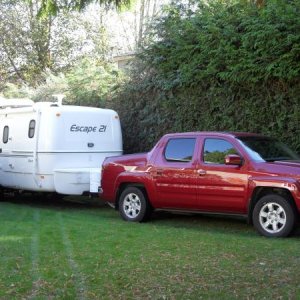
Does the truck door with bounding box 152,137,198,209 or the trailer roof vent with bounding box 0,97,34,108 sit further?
the trailer roof vent with bounding box 0,97,34,108

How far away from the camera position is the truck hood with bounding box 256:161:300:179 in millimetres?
8570

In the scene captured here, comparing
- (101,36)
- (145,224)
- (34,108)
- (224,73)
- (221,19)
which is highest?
(101,36)

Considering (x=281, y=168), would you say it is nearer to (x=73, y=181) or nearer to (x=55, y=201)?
(x=73, y=181)

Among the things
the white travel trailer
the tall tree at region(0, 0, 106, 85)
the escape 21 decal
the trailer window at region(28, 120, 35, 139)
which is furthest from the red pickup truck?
the tall tree at region(0, 0, 106, 85)

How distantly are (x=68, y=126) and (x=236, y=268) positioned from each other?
7661 millimetres

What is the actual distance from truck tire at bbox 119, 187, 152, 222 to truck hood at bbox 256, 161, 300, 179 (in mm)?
2486

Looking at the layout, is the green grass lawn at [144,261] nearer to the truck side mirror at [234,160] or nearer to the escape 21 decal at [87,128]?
the truck side mirror at [234,160]

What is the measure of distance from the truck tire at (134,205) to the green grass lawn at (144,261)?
0.27m

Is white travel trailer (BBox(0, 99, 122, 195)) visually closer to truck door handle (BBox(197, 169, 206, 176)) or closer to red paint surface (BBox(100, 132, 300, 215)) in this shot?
red paint surface (BBox(100, 132, 300, 215))

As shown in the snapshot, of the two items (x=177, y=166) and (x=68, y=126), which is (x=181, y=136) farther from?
(x=68, y=126)

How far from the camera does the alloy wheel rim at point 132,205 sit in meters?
10.6

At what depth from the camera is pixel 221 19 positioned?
40.7 feet

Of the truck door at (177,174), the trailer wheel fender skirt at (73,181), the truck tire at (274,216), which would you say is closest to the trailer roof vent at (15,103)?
the trailer wheel fender skirt at (73,181)

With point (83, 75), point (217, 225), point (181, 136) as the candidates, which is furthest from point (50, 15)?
point (83, 75)
